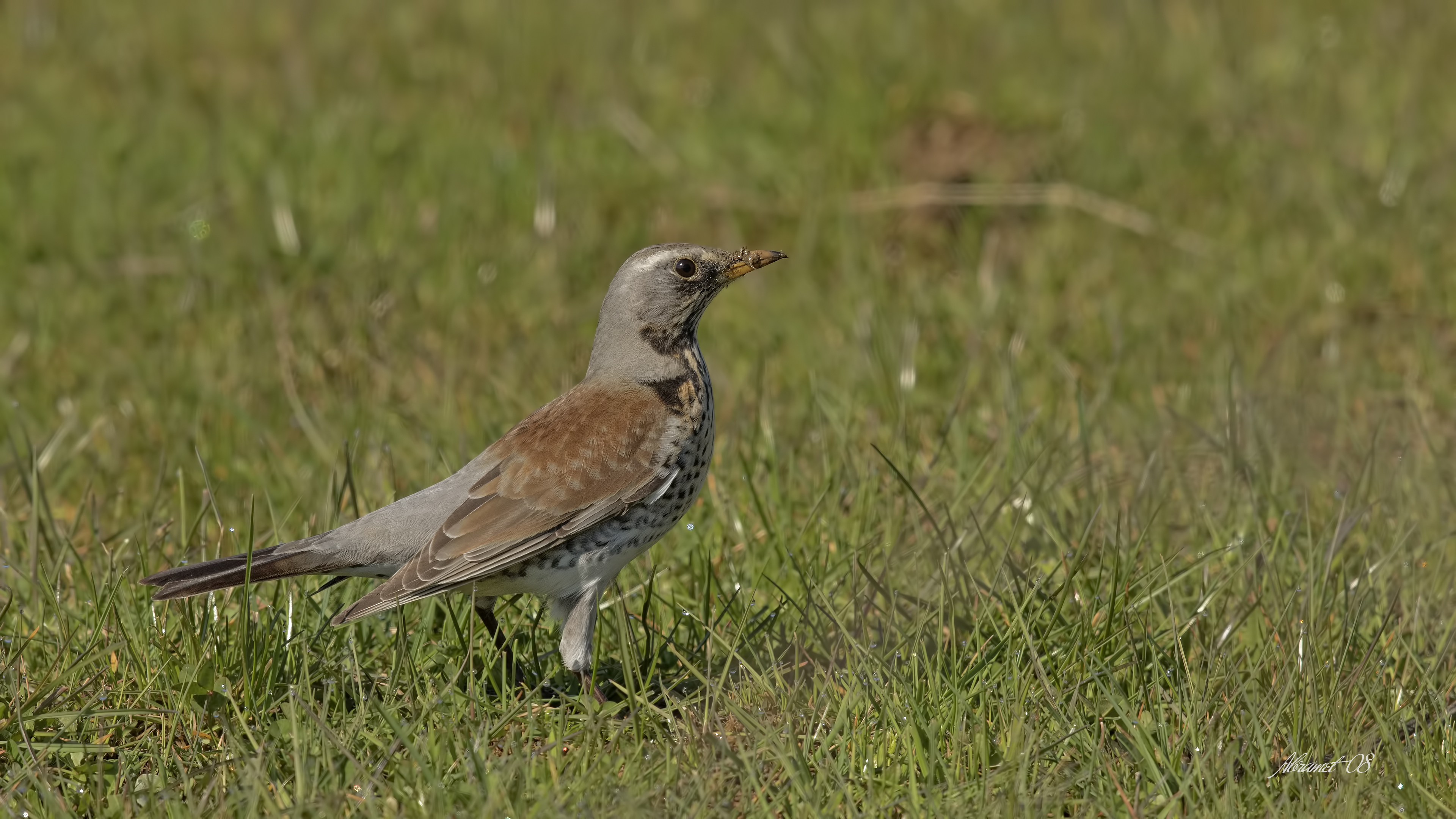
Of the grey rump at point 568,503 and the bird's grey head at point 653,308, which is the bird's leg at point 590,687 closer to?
the grey rump at point 568,503

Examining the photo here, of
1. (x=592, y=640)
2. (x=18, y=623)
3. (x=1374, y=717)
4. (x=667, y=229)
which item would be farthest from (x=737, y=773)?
(x=667, y=229)

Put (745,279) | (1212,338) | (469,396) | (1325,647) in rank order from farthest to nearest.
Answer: (745,279) < (1212,338) < (469,396) < (1325,647)

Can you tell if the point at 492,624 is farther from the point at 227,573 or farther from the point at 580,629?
the point at 227,573

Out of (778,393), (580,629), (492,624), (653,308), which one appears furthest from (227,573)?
(778,393)

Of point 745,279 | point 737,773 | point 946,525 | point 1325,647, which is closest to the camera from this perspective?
point 737,773

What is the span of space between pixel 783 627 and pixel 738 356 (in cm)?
285

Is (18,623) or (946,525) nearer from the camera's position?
(18,623)

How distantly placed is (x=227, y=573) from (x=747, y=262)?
74.7 inches

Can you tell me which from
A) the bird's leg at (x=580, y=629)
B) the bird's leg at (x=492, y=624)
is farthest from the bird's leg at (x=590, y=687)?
the bird's leg at (x=492, y=624)

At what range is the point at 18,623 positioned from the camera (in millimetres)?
4992

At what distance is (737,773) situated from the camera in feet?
14.1

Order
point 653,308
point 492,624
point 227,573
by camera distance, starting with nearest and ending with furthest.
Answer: point 227,573 < point 492,624 < point 653,308

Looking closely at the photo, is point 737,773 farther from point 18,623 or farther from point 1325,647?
point 18,623

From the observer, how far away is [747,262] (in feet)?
18.4
